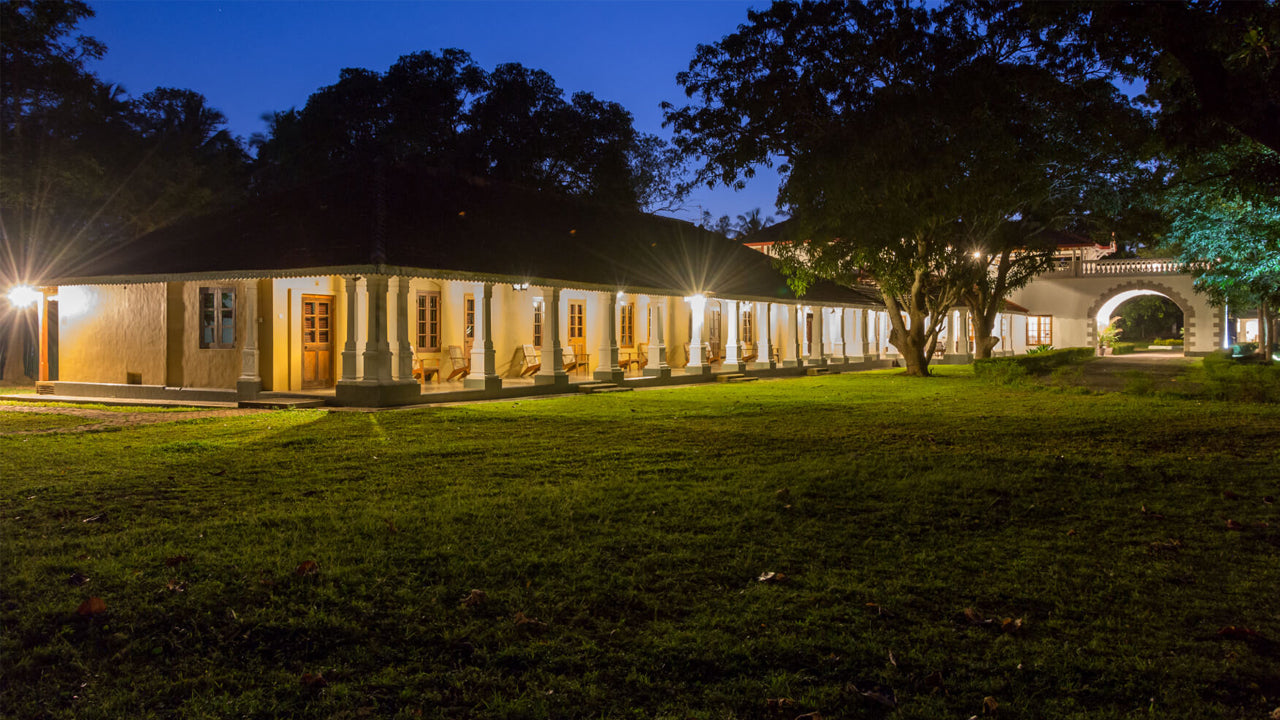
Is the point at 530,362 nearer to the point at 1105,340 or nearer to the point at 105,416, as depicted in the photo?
the point at 105,416

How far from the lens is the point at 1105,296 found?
4706 centimetres

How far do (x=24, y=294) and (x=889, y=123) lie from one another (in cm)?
1883

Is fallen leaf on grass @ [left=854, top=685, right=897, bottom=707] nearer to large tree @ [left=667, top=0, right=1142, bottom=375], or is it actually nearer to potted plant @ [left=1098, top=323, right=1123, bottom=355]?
large tree @ [left=667, top=0, right=1142, bottom=375]

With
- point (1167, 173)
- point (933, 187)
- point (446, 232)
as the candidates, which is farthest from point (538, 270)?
point (1167, 173)

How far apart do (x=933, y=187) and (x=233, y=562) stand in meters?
15.3

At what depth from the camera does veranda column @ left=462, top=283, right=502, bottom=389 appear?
692 inches

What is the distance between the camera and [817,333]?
31.1 meters

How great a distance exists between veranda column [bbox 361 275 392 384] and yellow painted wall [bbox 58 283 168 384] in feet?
17.0

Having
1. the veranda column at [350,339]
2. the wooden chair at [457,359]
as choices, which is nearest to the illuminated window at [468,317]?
the wooden chair at [457,359]

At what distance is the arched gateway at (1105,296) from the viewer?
43906 millimetres

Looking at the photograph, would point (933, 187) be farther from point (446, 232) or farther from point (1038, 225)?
point (1038, 225)

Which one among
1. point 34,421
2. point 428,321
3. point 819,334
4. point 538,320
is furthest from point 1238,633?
point 819,334

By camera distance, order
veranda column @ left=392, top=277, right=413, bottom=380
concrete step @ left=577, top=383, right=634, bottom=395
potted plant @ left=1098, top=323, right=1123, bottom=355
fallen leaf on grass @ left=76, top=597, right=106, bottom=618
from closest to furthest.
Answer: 1. fallen leaf on grass @ left=76, top=597, right=106, bottom=618
2. veranda column @ left=392, top=277, right=413, bottom=380
3. concrete step @ left=577, top=383, right=634, bottom=395
4. potted plant @ left=1098, top=323, right=1123, bottom=355

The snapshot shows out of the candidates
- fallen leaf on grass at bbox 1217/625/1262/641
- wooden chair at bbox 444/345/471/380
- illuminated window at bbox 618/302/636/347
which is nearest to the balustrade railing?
illuminated window at bbox 618/302/636/347
